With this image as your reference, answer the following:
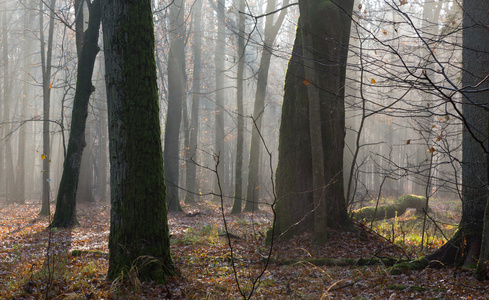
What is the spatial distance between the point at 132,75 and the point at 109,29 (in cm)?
71

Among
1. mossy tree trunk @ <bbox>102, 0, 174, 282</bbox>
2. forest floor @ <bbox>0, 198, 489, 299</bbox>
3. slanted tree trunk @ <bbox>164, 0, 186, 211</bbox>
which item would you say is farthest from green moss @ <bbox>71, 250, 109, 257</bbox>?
slanted tree trunk @ <bbox>164, 0, 186, 211</bbox>

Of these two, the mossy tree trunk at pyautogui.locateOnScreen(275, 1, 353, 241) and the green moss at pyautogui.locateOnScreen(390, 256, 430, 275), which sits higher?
the mossy tree trunk at pyautogui.locateOnScreen(275, 1, 353, 241)

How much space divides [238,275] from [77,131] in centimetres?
680

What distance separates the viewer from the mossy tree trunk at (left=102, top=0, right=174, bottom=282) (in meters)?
4.72

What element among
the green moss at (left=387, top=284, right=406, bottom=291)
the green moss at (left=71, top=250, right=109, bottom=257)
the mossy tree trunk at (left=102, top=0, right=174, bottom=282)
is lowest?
the green moss at (left=71, top=250, right=109, bottom=257)

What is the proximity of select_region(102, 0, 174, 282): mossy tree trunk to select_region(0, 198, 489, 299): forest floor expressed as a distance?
1.16 feet

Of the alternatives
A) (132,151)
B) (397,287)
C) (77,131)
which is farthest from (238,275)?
(77,131)

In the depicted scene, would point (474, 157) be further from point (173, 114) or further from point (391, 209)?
point (173, 114)

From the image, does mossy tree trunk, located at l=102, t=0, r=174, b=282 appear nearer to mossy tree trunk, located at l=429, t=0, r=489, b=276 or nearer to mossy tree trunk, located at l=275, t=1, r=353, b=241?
mossy tree trunk, located at l=275, t=1, r=353, b=241

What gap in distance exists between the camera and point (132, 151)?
4734 mm

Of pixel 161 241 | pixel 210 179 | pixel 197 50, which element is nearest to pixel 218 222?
pixel 161 241

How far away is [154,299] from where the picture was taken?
4.35 metres

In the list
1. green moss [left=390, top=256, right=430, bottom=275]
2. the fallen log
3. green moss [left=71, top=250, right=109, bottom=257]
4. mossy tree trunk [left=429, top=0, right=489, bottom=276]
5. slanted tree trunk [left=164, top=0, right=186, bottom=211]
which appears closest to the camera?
mossy tree trunk [left=429, top=0, right=489, bottom=276]

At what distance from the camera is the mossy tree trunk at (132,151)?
15.5 feet
